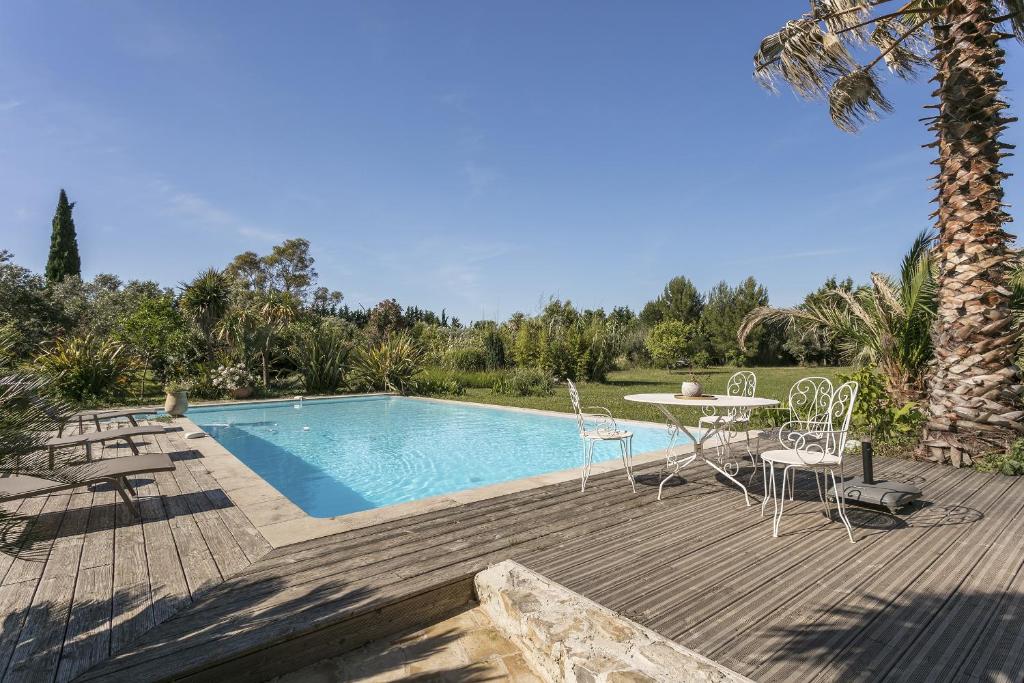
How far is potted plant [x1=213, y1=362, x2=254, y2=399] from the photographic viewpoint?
13.1 meters

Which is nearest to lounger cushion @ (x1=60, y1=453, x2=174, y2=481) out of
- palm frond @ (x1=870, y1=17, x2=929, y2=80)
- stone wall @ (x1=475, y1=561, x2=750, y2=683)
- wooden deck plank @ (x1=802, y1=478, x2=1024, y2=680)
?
stone wall @ (x1=475, y1=561, x2=750, y2=683)

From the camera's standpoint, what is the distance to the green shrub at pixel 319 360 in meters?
14.6

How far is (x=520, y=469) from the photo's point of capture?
22.6ft

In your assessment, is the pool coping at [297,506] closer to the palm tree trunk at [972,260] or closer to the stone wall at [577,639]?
the stone wall at [577,639]

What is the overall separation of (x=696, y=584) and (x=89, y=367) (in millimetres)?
14238

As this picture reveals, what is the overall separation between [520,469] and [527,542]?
389cm

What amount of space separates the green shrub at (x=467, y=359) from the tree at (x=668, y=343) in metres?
9.52

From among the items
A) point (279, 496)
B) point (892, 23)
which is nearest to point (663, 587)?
point (279, 496)

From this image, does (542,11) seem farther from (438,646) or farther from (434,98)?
(438,646)

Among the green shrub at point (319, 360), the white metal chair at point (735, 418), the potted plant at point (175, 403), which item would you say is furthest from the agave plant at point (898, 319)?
the green shrub at point (319, 360)

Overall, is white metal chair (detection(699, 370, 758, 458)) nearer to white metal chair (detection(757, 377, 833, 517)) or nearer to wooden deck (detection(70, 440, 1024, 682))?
white metal chair (detection(757, 377, 833, 517))

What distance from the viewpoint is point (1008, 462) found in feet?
14.8

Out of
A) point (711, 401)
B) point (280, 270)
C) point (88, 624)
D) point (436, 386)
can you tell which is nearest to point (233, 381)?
point (436, 386)

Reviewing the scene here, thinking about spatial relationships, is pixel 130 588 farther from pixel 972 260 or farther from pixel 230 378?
pixel 230 378
